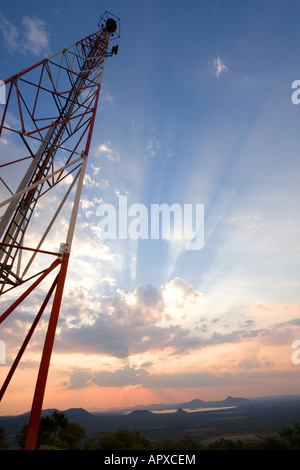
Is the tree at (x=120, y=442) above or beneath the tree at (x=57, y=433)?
beneath

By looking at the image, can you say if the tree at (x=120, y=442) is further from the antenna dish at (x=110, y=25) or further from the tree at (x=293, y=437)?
the antenna dish at (x=110, y=25)

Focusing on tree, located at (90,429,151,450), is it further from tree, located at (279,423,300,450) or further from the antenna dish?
the antenna dish

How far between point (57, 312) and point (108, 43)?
18.9 m

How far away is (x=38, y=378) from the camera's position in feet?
21.6

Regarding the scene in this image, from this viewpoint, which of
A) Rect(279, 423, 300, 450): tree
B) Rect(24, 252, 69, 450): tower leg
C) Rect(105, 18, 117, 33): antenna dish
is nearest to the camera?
Rect(24, 252, 69, 450): tower leg

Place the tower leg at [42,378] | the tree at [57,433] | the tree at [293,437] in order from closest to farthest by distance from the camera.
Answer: the tower leg at [42,378]
the tree at [57,433]
the tree at [293,437]

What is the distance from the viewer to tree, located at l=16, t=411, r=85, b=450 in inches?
1700

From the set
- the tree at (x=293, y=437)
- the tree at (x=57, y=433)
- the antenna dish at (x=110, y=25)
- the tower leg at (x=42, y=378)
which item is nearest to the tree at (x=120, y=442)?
the tree at (x=57, y=433)

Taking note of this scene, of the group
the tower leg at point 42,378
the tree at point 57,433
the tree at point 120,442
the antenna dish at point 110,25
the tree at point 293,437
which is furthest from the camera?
the tree at point 293,437

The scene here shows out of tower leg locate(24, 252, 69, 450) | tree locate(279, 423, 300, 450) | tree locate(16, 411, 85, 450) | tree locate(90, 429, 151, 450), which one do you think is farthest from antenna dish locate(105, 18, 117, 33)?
tree locate(279, 423, 300, 450)

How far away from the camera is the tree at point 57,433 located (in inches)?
1700

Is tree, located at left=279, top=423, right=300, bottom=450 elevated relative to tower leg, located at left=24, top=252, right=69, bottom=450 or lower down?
lower down
